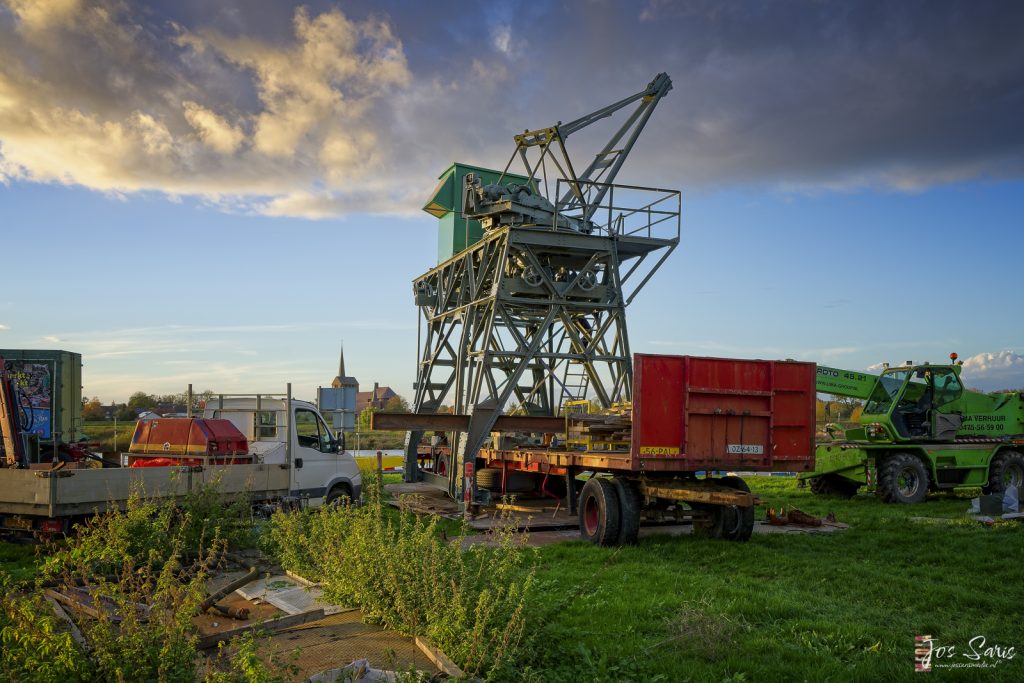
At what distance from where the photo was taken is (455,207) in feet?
75.9

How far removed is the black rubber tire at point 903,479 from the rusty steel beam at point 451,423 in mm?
7205

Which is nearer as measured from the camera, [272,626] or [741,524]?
[272,626]

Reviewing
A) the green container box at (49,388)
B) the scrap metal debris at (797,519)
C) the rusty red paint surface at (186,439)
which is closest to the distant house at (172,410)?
the rusty red paint surface at (186,439)

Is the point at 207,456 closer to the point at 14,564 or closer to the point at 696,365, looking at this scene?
the point at 14,564

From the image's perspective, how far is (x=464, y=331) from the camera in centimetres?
2012

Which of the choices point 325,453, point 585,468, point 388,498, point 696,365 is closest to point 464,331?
point 388,498

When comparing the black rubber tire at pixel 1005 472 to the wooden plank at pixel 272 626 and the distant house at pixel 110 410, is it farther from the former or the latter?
the distant house at pixel 110 410

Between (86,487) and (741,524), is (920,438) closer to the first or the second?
(741,524)

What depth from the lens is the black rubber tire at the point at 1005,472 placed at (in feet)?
62.0

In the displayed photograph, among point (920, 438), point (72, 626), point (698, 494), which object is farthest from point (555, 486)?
point (72, 626)

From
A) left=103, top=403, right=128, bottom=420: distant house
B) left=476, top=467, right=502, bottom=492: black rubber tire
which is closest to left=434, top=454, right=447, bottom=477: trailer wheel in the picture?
left=476, top=467, right=502, bottom=492: black rubber tire

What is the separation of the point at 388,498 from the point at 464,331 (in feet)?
14.7

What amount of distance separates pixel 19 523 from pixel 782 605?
31.8ft

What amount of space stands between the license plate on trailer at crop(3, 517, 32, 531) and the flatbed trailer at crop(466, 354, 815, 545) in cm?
770
